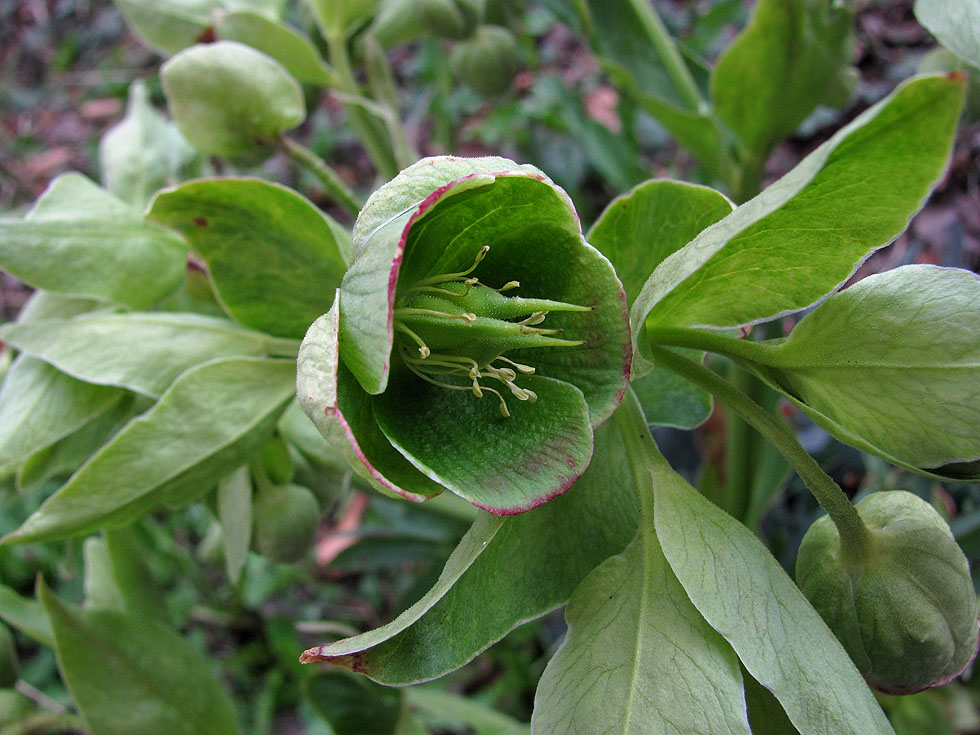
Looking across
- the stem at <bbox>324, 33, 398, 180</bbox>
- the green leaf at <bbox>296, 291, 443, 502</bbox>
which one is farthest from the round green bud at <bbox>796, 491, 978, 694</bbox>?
the stem at <bbox>324, 33, 398, 180</bbox>

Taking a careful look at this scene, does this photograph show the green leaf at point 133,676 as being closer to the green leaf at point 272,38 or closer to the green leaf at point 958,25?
the green leaf at point 272,38

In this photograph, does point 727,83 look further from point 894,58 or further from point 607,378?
point 894,58

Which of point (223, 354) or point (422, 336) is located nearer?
point (422, 336)

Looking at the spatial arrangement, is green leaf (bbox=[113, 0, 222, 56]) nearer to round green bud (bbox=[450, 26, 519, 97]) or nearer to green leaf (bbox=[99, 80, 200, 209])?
green leaf (bbox=[99, 80, 200, 209])

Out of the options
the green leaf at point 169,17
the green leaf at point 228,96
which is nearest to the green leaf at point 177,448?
the green leaf at point 228,96

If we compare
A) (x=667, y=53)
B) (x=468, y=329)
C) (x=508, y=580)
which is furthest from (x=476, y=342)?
(x=667, y=53)

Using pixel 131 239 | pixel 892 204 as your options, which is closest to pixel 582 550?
pixel 892 204
